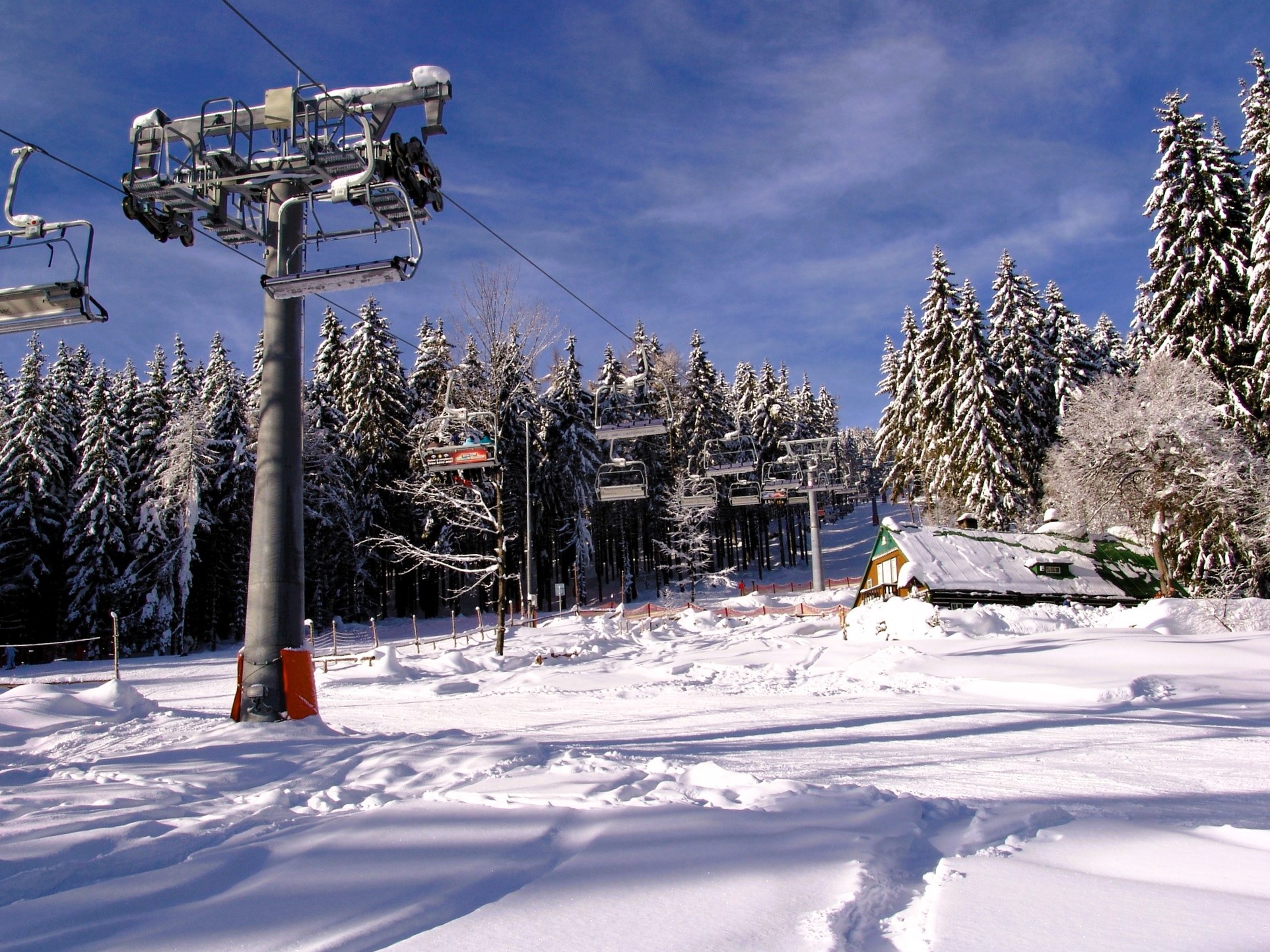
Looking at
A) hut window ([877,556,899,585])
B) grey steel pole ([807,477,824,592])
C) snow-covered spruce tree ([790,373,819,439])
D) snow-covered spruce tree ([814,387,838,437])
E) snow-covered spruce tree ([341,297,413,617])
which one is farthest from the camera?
snow-covered spruce tree ([814,387,838,437])

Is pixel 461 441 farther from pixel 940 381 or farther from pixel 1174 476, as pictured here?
pixel 940 381

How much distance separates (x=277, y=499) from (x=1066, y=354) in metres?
43.3

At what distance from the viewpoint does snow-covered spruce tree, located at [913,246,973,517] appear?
38.7 m

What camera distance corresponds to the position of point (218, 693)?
20.8 m

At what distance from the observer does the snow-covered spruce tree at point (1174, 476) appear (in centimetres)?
2395

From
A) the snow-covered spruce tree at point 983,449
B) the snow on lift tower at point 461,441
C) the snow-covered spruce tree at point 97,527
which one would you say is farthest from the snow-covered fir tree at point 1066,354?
the snow-covered spruce tree at point 97,527

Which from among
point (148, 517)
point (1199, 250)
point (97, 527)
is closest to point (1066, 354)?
point (1199, 250)

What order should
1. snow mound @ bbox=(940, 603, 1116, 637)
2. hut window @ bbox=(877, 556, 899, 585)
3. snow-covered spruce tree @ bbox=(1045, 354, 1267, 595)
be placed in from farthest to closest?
hut window @ bbox=(877, 556, 899, 585)
snow-covered spruce tree @ bbox=(1045, 354, 1267, 595)
snow mound @ bbox=(940, 603, 1116, 637)

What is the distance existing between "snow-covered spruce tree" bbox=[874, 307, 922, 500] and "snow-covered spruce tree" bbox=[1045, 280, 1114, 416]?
23.7 feet

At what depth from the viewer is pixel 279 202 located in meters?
9.79

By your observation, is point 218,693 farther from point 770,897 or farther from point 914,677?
point 770,897

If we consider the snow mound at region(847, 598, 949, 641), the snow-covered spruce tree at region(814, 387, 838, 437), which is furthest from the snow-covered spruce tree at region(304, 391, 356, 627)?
the snow-covered spruce tree at region(814, 387, 838, 437)

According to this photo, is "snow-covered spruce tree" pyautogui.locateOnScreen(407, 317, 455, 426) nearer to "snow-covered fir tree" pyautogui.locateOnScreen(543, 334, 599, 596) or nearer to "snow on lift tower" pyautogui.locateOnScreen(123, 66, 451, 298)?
"snow-covered fir tree" pyautogui.locateOnScreen(543, 334, 599, 596)

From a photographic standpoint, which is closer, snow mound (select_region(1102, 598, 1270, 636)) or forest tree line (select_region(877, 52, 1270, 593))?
snow mound (select_region(1102, 598, 1270, 636))
